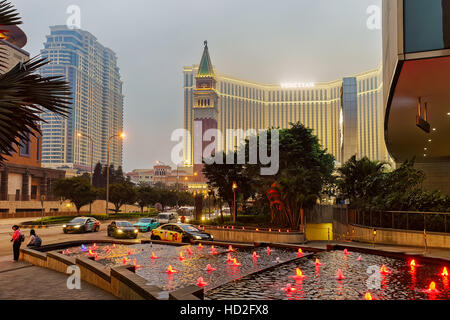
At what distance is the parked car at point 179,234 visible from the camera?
23156mm

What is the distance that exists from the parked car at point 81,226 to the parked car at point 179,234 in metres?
11.7

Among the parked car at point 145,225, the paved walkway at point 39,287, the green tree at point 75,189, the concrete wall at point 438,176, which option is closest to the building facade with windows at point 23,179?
the green tree at point 75,189

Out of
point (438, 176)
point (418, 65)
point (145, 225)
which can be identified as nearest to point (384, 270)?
point (418, 65)

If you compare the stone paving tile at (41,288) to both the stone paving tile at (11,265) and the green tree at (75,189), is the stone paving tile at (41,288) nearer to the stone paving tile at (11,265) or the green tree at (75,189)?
the stone paving tile at (11,265)

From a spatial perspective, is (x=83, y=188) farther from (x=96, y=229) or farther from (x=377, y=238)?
(x=377, y=238)

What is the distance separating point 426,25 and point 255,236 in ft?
56.2

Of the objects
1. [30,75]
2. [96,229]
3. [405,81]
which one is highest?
[405,81]

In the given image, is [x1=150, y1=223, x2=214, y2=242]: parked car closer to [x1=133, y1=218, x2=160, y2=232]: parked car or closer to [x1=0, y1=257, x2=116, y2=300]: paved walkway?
[x1=0, y1=257, x2=116, y2=300]: paved walkway

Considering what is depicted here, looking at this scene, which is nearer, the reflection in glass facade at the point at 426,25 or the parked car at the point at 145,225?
the reflection in glass facade at the point at 426,25

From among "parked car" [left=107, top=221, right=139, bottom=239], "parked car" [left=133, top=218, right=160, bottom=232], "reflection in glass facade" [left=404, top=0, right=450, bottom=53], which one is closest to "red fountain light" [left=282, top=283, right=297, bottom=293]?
"reflection in glass facade" [left=404, top=0, right=450, bottom=53]

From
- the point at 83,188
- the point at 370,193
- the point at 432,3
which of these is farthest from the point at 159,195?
the point at 432,3

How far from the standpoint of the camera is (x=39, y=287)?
11.0 meters

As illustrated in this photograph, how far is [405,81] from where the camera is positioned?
14617 mm

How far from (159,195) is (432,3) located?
272ft
